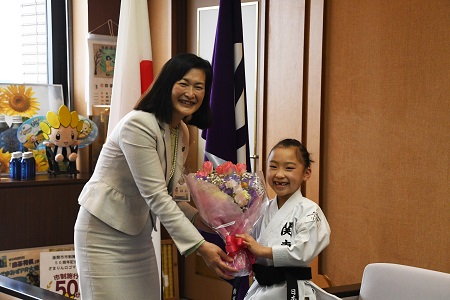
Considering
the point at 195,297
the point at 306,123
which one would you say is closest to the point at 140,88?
the point at 306,123

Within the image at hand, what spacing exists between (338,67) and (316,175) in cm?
57

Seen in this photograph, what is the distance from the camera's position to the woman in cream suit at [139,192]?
2.18 metres

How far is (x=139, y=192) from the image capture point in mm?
2316

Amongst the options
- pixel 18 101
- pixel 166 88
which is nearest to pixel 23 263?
pixel 18 101

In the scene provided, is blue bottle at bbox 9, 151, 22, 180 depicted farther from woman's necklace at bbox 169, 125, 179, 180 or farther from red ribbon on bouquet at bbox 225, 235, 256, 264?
red ribbon on bouquet at bbox 225, 235, 256, 264

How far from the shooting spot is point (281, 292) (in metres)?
2.28

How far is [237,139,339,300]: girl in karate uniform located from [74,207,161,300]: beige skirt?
394 millimetres

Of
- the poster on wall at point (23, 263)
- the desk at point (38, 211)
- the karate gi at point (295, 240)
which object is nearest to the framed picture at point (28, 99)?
the desk at point (38, 211)

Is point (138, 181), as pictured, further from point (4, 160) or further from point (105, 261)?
point (4, 160)

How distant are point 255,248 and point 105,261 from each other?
1.61ft

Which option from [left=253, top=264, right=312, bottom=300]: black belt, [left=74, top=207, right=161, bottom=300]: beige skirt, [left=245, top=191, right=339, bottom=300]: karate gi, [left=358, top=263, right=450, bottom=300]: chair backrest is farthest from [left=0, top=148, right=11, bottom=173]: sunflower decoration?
[left=358, top=263, right=450, bottom=300]: chair backrest

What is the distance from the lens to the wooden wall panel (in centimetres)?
323

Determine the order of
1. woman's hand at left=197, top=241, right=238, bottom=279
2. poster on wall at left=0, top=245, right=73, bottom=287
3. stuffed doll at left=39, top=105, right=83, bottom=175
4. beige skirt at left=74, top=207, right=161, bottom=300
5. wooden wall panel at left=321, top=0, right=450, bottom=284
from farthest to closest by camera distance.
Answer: stuffed doll at left=39, top=105, right=83, bottom=175
poster on wall at left=0, top=245, right=73, bottom=287
wooden wall panel at left=321, top=0, right=450, bottom=284
beige skirt at left=74, top=207, right=161, bottom=300
woman's hand at left=197, top=241, right=238, bottom=279

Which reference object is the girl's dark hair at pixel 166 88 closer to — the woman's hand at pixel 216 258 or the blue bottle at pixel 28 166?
the woman's hand at pixel 216 258
